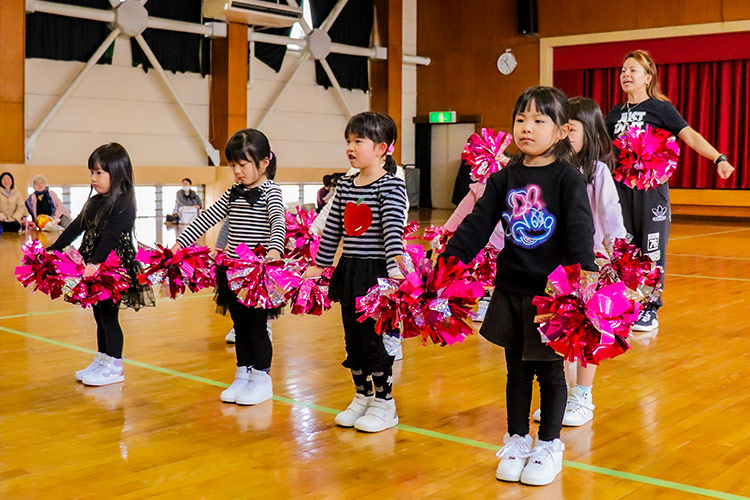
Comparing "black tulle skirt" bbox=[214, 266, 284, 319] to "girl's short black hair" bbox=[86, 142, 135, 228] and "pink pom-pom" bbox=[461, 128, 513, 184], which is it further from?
"pink pom-pom" bbox=[461, 128, 513, 184]

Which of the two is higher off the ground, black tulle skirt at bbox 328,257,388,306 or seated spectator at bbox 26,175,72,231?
seated spectator at bbox 26,175,72,231

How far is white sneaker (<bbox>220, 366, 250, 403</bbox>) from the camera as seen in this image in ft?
11.2

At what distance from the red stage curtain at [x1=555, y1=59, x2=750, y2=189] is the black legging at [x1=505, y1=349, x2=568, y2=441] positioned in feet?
46.0

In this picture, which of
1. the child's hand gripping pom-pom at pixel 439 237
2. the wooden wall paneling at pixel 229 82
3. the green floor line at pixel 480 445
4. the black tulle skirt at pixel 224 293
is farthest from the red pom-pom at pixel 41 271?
the wooden wall paneling at pixel 229 82

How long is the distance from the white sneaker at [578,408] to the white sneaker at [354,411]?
729 millimetres

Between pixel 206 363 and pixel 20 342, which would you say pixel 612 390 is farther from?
pixel 20 342

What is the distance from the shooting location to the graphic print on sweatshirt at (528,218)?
8.16ft

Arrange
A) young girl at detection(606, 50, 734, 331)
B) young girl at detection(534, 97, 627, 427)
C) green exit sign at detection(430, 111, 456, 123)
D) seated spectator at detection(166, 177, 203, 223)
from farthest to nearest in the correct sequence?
green exit sign at detection(430, 111, 456, 123), seated spectator at detection(166, 177, 203, 223), young girl at detection(606, 50, 734, 331), young girl at detection(534, 97, 627, 427)

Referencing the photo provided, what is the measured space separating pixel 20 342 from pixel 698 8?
45.5 ft

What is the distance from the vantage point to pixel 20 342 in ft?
14.8

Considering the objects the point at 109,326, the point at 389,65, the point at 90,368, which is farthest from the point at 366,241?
the point at 389,65

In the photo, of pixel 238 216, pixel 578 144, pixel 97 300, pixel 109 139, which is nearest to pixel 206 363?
pixel 97 300

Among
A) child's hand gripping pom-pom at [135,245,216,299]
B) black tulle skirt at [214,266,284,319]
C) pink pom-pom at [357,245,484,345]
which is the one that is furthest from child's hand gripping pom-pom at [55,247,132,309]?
pink pom-pom at [357,245,484,345]

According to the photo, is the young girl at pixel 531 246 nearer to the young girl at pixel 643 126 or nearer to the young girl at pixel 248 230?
the young girl at pixel 248 230
